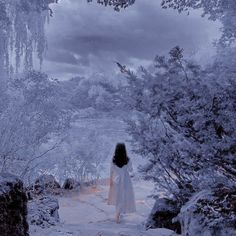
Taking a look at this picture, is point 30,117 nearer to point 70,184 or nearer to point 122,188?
point 70,184

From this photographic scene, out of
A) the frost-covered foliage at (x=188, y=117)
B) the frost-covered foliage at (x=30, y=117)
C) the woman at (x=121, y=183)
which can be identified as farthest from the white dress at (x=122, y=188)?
the frost-covered foliage at (x=188, y=117)

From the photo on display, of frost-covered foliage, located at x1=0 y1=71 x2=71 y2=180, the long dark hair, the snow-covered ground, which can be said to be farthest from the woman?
frost-covered foliage, located at x1=0 y1=71 x2=71 y2=180

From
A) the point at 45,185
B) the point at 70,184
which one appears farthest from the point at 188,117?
the point at 70,184

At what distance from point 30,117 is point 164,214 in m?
7.39

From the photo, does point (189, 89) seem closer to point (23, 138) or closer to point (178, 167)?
point (178, 167)

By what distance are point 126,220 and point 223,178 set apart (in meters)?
4.76

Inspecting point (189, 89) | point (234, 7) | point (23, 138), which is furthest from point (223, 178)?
point (23, 138)

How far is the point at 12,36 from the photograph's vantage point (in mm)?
11289

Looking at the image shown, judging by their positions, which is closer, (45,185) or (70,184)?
(45,185)

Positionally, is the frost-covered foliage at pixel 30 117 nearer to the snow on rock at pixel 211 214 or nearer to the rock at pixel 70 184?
the rock at pixel 70 184

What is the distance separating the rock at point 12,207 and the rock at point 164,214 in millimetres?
2975

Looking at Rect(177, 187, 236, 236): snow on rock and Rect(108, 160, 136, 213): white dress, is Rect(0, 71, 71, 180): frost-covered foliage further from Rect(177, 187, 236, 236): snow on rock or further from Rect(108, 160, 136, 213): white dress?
Rect(177, 187, 236, 236): snow on rock

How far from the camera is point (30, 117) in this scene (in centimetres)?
1243

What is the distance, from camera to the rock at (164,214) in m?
6.02
